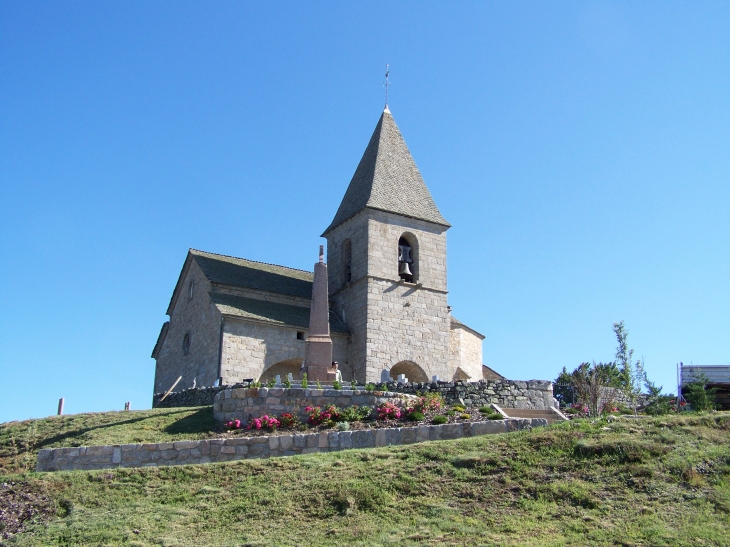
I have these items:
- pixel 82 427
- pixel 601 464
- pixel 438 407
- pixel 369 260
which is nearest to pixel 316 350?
pixel 438 407

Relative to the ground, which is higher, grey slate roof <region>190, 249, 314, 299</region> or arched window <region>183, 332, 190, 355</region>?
grey slate roof <region>190, 249, 314, 299</region>

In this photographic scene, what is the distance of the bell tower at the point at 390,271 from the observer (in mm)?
30297

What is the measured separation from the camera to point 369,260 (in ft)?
102

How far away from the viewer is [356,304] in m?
31.1

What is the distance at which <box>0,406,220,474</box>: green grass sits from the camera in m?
18.0

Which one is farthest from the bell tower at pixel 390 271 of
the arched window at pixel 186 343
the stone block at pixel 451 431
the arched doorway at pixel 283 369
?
the stone block at pixel 451 431

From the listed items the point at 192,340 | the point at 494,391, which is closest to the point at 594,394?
the point at 494,391

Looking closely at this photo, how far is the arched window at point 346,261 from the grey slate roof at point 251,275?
1.58m

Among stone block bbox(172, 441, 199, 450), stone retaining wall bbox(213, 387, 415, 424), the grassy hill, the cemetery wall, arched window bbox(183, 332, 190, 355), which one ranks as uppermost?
arched window bbox(183, 332, 190, 355)

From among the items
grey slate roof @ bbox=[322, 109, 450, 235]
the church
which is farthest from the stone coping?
grey slate roof @ bbox=[322, 109, 450, 235]

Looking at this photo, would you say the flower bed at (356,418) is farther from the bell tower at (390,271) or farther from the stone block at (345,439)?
the bell tower at (390,271)

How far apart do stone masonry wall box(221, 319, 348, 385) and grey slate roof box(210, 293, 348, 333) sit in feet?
0.93

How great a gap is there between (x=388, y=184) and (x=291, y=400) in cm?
1550

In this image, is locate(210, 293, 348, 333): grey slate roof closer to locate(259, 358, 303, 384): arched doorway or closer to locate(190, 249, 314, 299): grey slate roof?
locate(190, 249, 314, 299): grey slate roof
